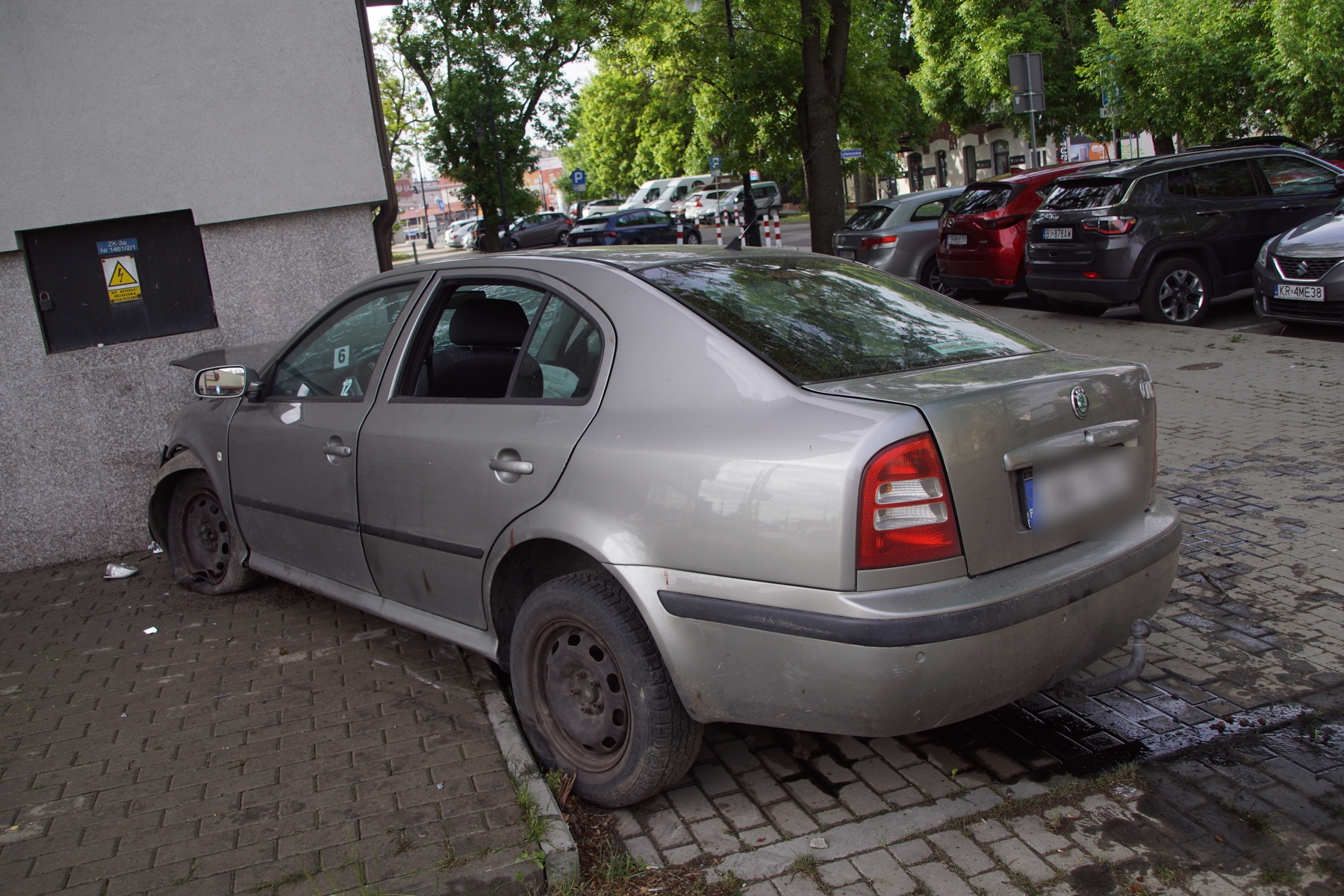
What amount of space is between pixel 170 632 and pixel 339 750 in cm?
181

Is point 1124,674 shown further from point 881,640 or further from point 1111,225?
point 1111,225

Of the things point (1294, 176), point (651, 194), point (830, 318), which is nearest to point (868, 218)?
point (1294, 176)

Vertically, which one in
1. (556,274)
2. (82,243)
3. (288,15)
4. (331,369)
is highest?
(288,15)

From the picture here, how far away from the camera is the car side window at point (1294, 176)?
37.8 ft

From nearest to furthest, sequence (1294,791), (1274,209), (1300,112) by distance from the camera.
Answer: (1294,791)
(1274,209)
(1300,112)

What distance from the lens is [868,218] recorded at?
51.3 feet

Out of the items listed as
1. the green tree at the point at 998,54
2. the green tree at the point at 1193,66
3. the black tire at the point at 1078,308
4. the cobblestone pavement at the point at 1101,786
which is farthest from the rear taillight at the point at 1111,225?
the green tree at the point at 998,54

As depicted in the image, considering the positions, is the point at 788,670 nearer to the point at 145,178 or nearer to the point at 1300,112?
the point at 145,178

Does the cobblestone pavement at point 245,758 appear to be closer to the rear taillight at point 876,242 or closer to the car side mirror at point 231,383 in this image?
the car side mirror at point 231,383

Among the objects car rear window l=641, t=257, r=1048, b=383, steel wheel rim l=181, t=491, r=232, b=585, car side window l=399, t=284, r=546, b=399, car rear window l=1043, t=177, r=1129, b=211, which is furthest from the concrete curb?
car rear window l=1043, t=177, r=1129, b=211

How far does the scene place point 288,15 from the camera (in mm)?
6633

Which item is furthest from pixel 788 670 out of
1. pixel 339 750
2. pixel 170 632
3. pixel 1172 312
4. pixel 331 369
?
pixel 1172 312

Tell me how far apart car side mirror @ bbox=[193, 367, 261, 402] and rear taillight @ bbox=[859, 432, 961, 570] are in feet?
10.3

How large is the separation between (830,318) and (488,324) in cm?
126
